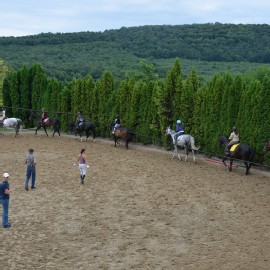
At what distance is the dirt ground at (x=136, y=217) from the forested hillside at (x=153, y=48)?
84.0 metres

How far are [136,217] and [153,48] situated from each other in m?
122

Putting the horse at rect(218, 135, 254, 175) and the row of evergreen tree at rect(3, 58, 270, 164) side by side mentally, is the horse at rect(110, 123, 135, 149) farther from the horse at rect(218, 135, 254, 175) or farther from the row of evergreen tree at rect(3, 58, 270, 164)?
the horse at rect(218, 135, 254, 175)

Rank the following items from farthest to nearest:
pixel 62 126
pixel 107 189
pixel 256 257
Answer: pixel 62 126, pixel 107 189, pixel 256 257

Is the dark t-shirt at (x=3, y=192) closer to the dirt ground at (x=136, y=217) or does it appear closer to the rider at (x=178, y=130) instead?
the dirt ground at (x=136, y=217)

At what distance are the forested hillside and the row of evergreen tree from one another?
63.7 metres

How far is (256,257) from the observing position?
12.5 metres

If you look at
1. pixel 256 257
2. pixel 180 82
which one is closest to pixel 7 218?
pixel 256 257

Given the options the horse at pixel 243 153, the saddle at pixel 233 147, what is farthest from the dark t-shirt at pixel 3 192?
the saddle at pixel 233 147

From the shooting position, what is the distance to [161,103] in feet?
104

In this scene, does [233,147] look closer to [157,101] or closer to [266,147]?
[266,147]

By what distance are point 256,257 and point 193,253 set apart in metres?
1.63

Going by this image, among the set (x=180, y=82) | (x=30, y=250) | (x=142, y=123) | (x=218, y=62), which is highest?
(x=218, y=62)

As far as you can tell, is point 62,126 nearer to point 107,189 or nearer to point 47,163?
point 47,163

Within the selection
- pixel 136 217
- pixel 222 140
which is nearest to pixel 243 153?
pixel 222 140
